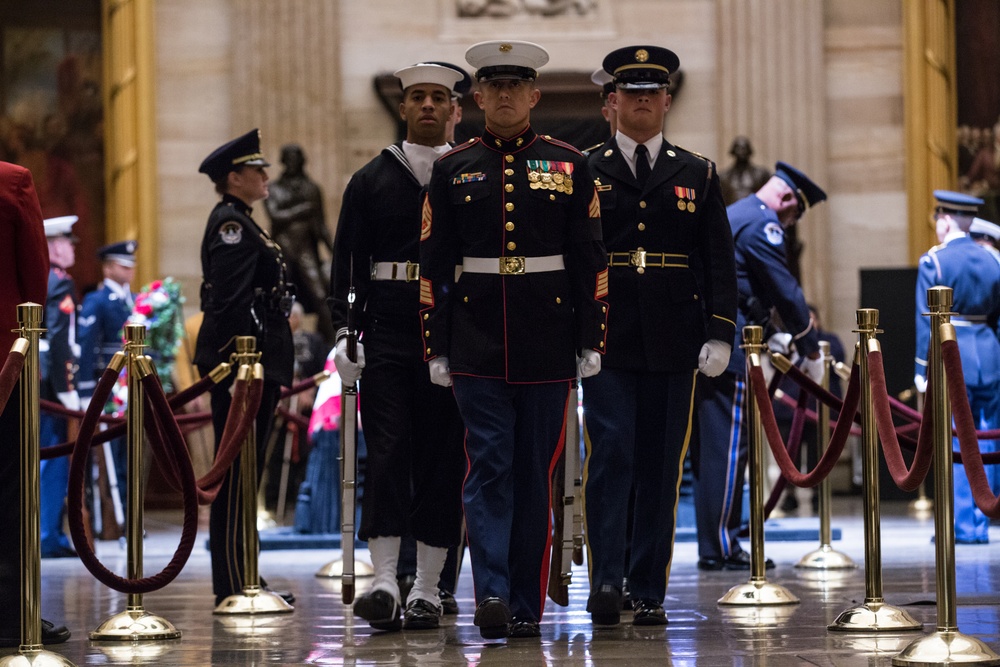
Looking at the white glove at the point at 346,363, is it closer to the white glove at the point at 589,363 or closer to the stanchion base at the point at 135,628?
the white glove at the point at 589,363

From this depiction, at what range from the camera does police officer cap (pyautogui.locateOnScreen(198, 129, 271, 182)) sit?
24.7ft

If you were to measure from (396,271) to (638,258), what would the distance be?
35.3 inches

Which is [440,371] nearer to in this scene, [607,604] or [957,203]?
[607,604]

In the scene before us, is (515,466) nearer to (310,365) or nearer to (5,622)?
(5,622)

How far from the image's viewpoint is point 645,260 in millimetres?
6336

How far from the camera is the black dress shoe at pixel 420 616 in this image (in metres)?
6.18

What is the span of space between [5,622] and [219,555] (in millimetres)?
1442

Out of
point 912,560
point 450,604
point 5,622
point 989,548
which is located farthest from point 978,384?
point 5,622

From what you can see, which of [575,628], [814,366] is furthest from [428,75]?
[814,366]

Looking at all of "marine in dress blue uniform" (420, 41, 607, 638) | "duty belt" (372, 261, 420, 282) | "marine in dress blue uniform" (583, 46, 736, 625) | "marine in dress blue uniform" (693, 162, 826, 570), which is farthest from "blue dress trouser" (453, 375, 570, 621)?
"marine in dress blue uniform" (693, 162, 826, 570)

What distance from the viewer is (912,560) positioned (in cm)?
877

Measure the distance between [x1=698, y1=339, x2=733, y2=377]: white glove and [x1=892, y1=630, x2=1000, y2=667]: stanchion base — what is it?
1.44 meters

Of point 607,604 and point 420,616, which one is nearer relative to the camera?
point 607,604

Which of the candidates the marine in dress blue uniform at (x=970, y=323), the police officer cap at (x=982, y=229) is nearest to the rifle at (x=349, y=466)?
the marine in dress blue uniform at (x=970, y=323)
